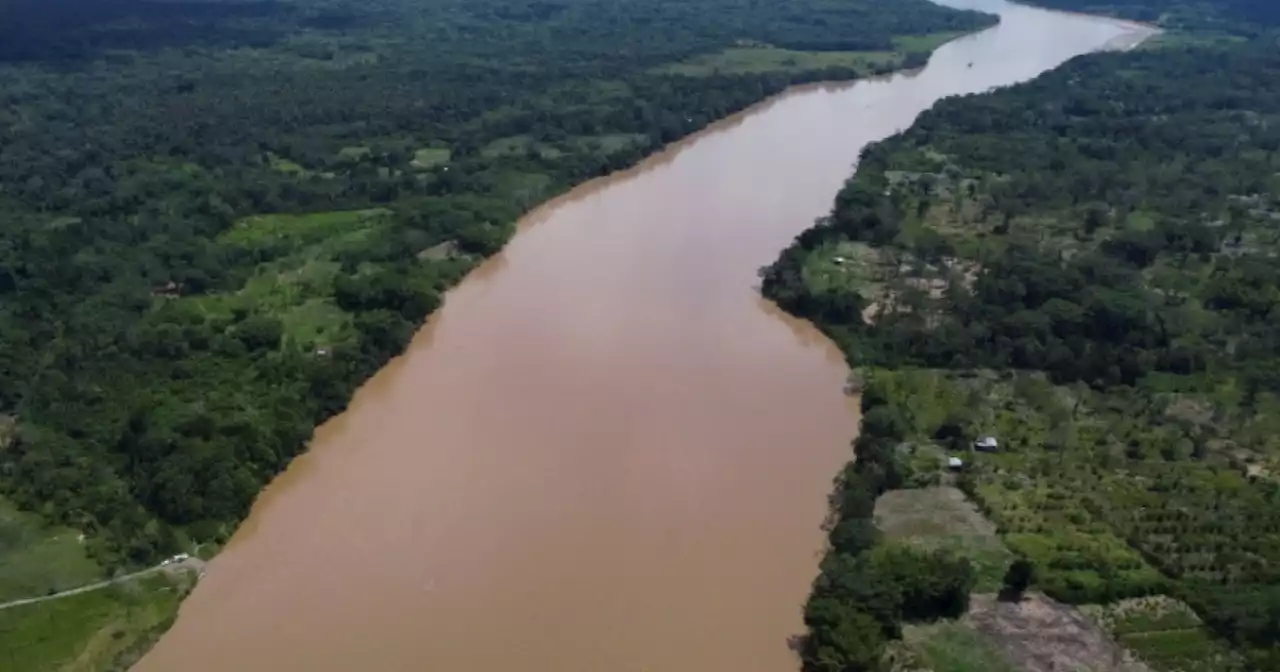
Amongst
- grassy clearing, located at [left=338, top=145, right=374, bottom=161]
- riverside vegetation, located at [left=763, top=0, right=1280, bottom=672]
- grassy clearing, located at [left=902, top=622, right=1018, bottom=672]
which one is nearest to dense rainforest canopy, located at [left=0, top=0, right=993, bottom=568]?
grassy clearing, located at [left=338, top=145, right=374, bottom=161]

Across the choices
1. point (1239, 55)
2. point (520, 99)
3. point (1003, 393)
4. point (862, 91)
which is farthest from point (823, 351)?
point (1239, 55)

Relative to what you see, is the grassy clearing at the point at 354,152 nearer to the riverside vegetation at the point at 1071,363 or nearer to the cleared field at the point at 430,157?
the cleared field at the point at 430,157

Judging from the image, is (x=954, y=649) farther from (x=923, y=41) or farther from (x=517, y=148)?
(x=923, y=41)

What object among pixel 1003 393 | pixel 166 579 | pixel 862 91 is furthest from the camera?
pixel 862 91

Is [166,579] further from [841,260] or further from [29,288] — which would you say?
[841,260]

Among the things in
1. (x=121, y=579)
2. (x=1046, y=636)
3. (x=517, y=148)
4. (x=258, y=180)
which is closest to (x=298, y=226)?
(x=258, y=180)

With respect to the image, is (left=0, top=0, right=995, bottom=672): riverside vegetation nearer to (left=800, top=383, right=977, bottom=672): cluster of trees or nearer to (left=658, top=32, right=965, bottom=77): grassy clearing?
(left=658, top=32, right=965, bottom=77): grassy clearing
